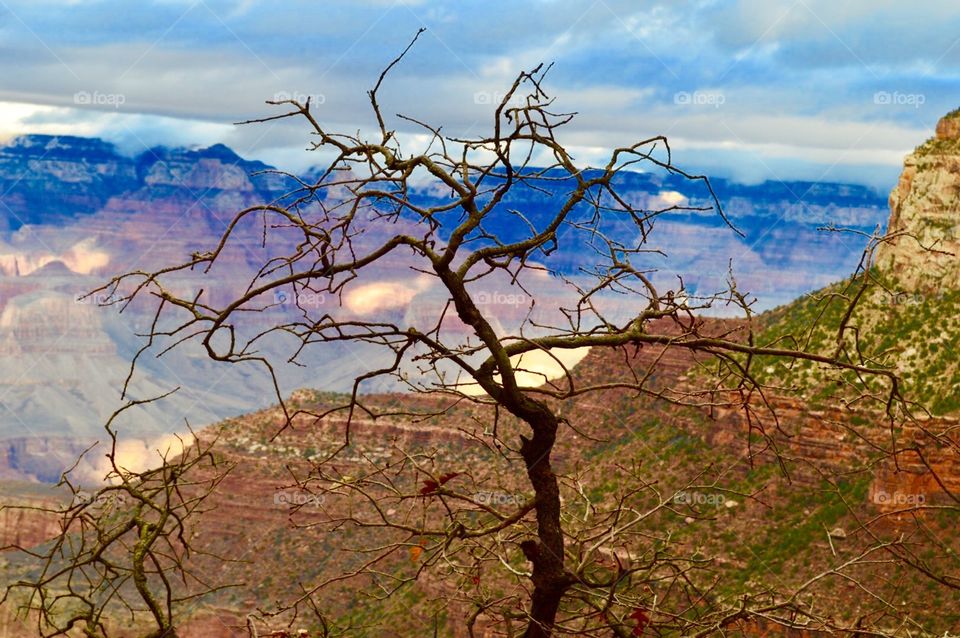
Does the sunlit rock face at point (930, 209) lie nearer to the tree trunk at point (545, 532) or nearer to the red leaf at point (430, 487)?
the tree trunk at point (545, 532)

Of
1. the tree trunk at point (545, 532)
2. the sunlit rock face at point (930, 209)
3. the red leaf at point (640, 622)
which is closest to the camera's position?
the tree trunk at point (545, 532)

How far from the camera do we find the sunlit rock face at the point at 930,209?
225 feet

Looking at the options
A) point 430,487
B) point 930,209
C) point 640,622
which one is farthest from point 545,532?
point 930,209

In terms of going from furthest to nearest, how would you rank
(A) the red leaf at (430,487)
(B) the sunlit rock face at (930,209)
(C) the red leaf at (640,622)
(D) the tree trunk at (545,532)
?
(B) the sunlit rock face at (930,209), (C) the red leaf at (640,622), (D) the tree trunk at (545,532), (A) the red leaf at (430,487)

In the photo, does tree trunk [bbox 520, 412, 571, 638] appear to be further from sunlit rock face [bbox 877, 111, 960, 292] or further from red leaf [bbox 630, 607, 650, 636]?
sunlit rock face [bbox 877, 111, 960, 292]

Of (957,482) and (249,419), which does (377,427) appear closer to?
(249,419)

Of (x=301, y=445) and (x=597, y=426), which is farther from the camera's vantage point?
(x=301, y=445)

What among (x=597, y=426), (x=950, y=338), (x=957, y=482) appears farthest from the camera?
(x=597, y=426)

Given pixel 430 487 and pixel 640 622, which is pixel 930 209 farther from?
pixel 430 487

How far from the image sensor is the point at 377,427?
381 ft

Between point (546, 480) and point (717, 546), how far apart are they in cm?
5722

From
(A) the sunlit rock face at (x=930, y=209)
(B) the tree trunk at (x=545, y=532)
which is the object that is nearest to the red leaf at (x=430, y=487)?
(B) the tree trunk at (x=545, y=532)

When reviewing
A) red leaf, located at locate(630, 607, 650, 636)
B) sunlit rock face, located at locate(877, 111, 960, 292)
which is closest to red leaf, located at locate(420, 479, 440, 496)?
red leaf, located at locate(630, 607, 650, 636)

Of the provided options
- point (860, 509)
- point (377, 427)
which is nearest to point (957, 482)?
point (860, 509)
